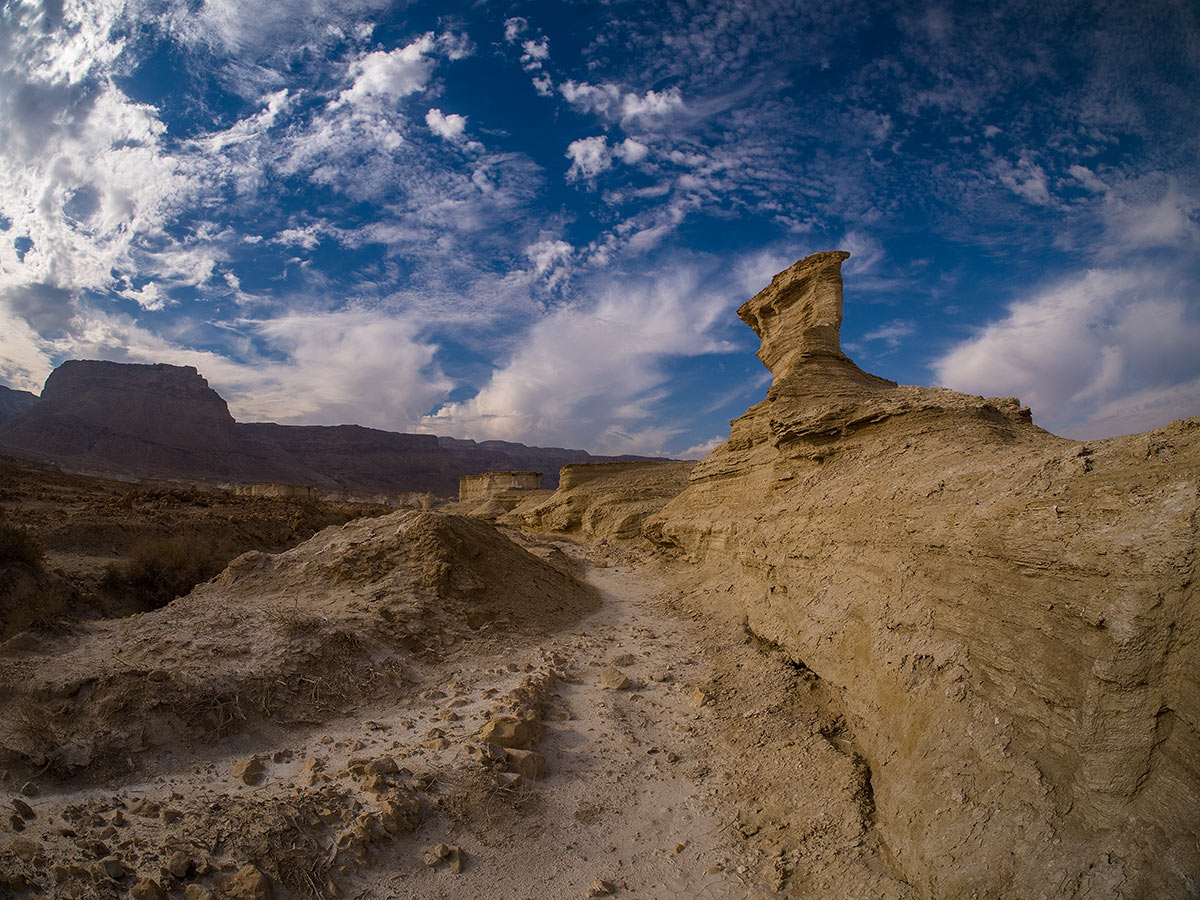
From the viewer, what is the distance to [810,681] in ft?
19.1

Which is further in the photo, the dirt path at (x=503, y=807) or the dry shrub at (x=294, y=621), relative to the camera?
the dry shrub at (x=294, y=621)

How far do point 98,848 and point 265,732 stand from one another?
1739mm

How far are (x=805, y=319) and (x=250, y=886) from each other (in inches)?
501

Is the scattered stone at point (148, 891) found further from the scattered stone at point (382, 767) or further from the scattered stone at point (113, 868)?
the scattered stone at point (382, 767)

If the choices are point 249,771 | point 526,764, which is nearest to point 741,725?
point 526,764

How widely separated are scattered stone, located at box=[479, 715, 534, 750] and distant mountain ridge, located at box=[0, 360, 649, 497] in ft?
230

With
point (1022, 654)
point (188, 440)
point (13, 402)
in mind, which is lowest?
point (1022, 654)

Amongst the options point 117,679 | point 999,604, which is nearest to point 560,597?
point 117,679

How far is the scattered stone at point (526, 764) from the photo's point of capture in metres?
4.25

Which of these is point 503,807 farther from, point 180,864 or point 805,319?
point 805,319

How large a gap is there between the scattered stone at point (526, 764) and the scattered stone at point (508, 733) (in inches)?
5.9

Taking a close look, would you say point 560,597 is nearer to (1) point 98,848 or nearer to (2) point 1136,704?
(1) point 98,848

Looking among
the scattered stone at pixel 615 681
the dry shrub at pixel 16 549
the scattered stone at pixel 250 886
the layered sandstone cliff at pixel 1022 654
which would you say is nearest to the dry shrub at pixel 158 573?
the dry shrub at pixel 16 549

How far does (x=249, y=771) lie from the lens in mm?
3941
